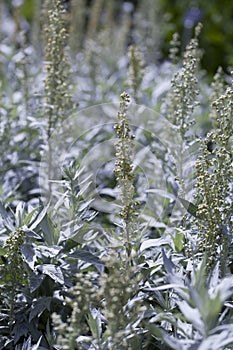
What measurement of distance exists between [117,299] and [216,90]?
1.78 meters

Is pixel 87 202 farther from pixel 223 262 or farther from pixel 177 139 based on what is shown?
pixel 177 139

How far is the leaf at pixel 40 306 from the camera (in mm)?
2219

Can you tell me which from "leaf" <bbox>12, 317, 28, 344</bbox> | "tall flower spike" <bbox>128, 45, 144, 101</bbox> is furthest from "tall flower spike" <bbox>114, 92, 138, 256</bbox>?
"tall flower spike" <bbox>128, 45, 144, 101</bbox>

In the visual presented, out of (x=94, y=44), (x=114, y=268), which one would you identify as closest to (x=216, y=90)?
(x=114, y=268)

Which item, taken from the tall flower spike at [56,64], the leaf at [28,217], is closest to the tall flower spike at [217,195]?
the leaf at [28,217]

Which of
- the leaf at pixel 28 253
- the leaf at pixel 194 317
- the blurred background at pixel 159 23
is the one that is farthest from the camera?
the blurred background at pixel 159 23

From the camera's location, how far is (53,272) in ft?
7.50

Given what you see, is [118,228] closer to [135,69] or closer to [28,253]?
[28,253]

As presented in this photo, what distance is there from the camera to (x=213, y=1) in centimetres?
761

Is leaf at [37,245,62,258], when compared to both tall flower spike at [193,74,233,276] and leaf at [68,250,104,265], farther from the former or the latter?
tall flower spike at [193,74,233,276]

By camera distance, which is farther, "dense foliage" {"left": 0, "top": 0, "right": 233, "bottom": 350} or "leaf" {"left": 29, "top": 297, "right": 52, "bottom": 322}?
"leaf" {"left": 29, "top": 297, "right": 52, "bottom": 322}

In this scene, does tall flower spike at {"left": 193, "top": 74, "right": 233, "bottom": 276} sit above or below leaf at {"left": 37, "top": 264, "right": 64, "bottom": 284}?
above

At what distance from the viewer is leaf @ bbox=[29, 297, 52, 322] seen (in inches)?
87.4

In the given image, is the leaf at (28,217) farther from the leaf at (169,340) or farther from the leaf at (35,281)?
the leaf at (169,340)
